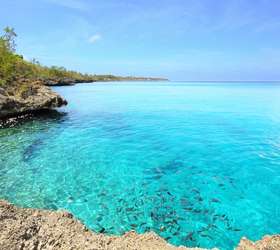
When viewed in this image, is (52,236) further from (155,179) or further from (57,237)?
(155,179)

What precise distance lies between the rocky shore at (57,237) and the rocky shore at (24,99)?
1476cm

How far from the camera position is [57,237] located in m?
3.15

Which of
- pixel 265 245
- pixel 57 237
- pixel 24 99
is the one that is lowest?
pixel 265 245

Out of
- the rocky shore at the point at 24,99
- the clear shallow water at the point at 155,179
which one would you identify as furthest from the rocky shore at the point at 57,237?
the rocky shore at the point at 24,99

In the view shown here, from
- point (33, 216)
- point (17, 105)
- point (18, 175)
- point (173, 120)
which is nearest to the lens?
point (33, 216)

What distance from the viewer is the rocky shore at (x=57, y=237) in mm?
2947

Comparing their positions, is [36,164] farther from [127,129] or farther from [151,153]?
[127,129]

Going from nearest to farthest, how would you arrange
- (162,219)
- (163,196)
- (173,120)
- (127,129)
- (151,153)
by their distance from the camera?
(162,219)
(163,196)
(151,153)
(127,129)
(173,120)

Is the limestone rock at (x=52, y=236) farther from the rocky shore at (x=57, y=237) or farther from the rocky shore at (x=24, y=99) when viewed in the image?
the rocky shore at (x=24, y=99)

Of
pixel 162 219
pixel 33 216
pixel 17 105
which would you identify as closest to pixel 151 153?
pixel 162 219

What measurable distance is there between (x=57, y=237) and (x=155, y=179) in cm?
521

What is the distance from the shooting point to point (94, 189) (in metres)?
7.30

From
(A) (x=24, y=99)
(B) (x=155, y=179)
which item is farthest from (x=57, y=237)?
(A) (x=24, y=99)

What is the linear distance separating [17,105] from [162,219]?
15.2 metres
